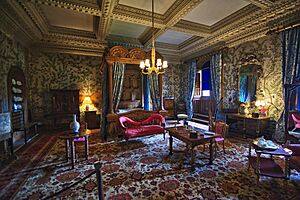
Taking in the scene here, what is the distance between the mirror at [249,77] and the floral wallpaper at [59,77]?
6557 mm

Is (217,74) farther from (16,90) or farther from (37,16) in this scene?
(16,90)

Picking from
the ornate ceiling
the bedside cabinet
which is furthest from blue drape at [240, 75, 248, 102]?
the bedside cabinet

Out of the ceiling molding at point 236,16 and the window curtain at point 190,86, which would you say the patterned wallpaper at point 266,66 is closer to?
the ceiling molding at point 236,16

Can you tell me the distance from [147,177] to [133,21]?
457 centimetres

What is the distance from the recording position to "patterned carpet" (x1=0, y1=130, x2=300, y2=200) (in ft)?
7.61

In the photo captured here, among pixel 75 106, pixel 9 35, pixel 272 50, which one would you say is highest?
pixel 9 35

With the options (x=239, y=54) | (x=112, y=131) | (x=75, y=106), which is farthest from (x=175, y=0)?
(x=75, y=106)

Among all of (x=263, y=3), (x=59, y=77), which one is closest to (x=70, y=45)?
(x=59, y=77)

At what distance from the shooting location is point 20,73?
536 centimetres

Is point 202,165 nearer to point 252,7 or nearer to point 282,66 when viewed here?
point 282,66

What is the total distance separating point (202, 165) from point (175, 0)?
4.37 m

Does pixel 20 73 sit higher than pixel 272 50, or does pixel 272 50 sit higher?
pixel 272 50

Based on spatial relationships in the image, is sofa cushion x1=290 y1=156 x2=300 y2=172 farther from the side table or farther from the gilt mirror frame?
the gilt mirror frame

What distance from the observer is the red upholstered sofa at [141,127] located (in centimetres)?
454
